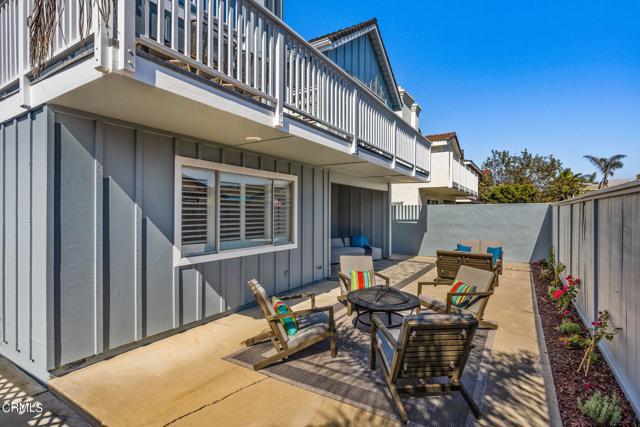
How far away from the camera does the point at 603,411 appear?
103 inches

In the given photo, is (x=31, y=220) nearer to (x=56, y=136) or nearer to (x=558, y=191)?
(x=56, y=136)

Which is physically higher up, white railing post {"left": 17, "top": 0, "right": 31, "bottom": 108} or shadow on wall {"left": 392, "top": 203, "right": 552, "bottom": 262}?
white railing post {"left": 17, "top": 0, "right": 31, "bottom": 108}

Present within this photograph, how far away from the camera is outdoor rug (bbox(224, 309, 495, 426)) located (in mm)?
2879

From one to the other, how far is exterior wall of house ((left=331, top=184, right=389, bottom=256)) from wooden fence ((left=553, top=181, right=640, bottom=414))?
7867 mm

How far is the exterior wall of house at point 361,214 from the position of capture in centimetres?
1290

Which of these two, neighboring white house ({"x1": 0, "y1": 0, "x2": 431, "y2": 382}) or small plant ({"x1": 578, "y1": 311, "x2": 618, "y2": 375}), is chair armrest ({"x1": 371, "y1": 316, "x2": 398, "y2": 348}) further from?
neighboring white house ({"x1": 0, "y1": 0, "x2": 431, "y2": 382})

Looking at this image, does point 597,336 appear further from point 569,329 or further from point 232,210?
point 232,210

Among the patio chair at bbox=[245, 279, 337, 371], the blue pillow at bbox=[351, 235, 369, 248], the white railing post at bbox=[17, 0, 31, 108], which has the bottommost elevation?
the patio chair at bbox=[245, 279, 337, 371]

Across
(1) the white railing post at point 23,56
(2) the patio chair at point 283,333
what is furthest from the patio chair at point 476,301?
(1) the white railing post at point 23,56

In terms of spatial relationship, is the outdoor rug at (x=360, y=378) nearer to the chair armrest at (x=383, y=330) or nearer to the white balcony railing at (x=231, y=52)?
the chair armrest at (x=383, y=330)

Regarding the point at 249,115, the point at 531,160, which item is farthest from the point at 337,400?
the point at 531,160

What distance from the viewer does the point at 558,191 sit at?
23016 millimetres

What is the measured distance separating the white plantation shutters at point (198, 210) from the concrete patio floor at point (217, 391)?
1366 millimetres

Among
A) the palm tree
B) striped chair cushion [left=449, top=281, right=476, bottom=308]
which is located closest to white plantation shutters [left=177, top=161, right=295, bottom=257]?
striped chair cushion [left=449, top=281, right=476, bottom=308]
